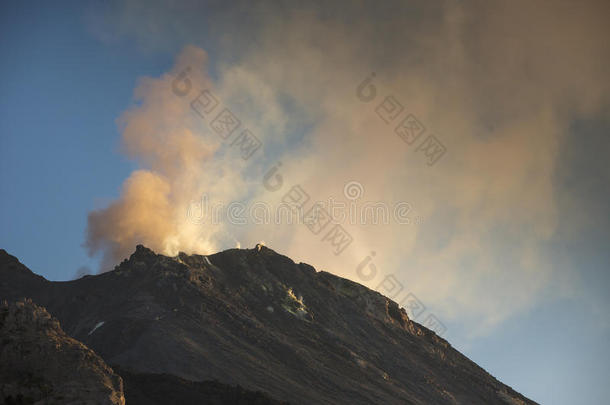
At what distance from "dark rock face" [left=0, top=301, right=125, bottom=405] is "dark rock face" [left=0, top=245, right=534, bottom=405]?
998 inches

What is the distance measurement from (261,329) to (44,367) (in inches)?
2311

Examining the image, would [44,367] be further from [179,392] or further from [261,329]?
[261,329]

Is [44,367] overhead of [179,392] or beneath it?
beneath

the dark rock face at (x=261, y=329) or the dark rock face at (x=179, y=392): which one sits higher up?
the dark rock face at (x=261, y=329)

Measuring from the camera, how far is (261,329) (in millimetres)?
101000

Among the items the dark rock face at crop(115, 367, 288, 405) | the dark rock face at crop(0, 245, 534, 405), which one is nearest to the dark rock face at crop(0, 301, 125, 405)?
the dark rock face at crop(115, 367, 288, 405)

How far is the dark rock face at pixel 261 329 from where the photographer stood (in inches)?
3159

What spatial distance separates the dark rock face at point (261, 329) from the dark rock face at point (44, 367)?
25341 mm

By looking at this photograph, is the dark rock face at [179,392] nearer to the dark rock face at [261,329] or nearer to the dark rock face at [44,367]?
the dark rock face at [261,329]

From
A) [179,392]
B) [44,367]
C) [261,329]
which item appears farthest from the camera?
[261,329]

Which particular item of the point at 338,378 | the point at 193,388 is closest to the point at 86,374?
the point at 193,388

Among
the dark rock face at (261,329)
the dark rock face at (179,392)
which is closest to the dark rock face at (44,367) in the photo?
the dark rock face at (179,392)

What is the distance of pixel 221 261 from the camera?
135 meters

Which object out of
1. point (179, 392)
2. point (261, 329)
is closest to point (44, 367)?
point (179, 392)
